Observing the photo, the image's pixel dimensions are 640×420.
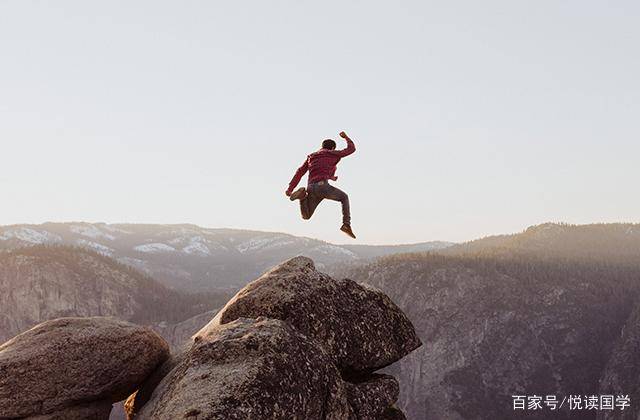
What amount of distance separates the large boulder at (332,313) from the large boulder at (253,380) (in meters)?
1.49

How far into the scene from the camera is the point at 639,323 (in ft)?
342

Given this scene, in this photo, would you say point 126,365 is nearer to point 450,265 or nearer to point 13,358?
point 13,358

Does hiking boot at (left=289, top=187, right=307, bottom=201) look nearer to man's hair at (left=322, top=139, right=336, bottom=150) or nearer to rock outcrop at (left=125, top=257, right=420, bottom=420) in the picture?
man's hair at (left=322, top=139, right=336, bottom=150)

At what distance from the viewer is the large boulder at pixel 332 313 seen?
49.1 feet

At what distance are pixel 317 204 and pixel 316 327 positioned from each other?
15.5ft

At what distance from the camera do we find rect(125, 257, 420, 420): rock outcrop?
432 inches

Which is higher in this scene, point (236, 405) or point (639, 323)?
point (236, 405)

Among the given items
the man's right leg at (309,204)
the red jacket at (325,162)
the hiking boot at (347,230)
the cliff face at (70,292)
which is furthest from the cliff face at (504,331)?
the red jacket at (325,162)

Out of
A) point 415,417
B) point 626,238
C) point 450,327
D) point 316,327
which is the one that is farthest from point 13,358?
point 626,238

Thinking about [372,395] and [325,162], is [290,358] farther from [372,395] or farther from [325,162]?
[325,162]

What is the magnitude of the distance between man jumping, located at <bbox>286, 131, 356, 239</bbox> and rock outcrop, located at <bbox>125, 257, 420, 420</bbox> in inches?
77.3

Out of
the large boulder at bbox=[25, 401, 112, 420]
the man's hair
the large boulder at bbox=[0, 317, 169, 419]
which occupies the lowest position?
the large boulder at bbox=[25, 401, 112, 420]

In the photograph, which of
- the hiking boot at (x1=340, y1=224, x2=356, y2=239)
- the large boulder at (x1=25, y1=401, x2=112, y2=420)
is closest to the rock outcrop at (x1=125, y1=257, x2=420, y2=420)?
the large boulder at (x1=25, y1=401, x2=112, y2=420)

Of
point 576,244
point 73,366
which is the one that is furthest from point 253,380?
point 576,244
